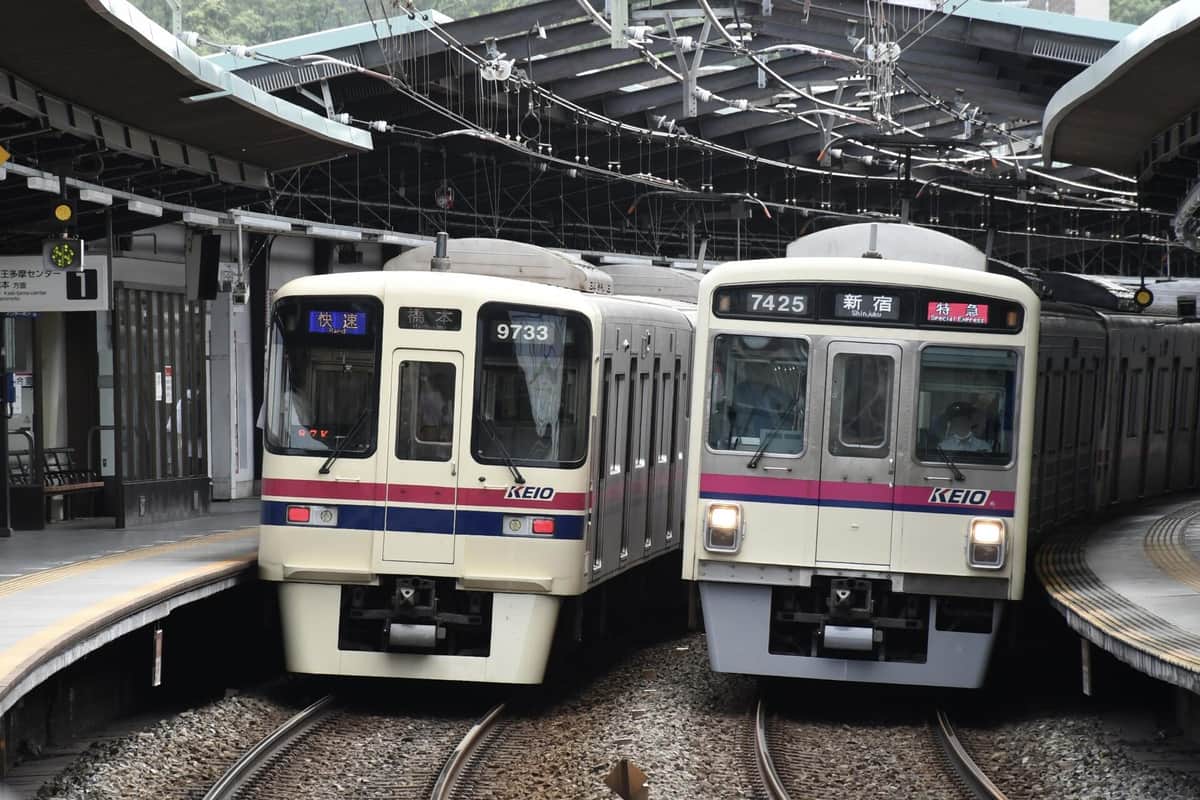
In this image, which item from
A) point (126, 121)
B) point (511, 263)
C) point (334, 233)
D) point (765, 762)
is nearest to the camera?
point (765, 762)

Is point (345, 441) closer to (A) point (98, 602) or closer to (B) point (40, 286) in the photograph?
(A) point (98, 602)

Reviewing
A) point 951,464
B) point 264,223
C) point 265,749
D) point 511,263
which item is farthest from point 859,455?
point 264,223

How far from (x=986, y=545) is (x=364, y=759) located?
391cm

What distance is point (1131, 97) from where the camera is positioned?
43.7 feet

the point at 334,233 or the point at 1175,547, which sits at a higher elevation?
the point at 334,233

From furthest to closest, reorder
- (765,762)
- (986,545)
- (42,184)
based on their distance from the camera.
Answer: (42,184)
(986,545)
(765,762)

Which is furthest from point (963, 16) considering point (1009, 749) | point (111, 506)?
point (1009, 749)

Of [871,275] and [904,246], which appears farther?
[904,246]

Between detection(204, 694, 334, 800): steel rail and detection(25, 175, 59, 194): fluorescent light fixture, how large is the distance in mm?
4460

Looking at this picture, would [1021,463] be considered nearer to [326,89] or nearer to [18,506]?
[18,506]

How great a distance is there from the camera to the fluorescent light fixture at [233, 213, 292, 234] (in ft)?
62.8

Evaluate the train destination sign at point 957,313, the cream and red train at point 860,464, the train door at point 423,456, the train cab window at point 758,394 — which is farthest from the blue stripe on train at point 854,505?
the train door at point 423,456

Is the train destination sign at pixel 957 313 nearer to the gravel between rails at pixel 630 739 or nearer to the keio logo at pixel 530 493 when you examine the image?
the keio logo at pixel 530 493

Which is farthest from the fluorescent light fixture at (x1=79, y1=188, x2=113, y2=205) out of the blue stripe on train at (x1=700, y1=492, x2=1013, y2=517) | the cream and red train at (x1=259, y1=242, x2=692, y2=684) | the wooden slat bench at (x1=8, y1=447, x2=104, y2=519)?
the blue stripe on train at (x1=700, y1=492, x2=1013, y2=517)
